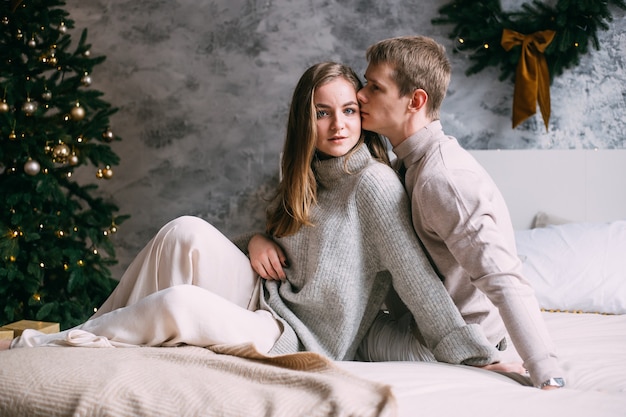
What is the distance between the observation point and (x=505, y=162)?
2.90 m

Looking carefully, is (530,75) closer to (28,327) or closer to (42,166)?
(42,166)

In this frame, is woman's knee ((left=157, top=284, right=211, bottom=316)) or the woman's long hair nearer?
woman's knee ((left=157, top=284, right=211, bottom=316))

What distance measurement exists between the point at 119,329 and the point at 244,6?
2.37 metres

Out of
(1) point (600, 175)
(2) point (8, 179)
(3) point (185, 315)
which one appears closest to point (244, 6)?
(2) point (8, 179)

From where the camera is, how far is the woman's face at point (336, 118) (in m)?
1.72

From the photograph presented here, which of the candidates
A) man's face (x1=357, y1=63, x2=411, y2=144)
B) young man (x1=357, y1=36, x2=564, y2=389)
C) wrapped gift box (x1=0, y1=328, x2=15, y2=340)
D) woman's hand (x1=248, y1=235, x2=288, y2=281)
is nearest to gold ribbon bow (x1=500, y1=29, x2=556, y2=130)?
young man (x1=357, y1=36, x2=564, y2=389)

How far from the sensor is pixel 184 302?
4.42 feet

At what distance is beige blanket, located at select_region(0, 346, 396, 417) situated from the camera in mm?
1038

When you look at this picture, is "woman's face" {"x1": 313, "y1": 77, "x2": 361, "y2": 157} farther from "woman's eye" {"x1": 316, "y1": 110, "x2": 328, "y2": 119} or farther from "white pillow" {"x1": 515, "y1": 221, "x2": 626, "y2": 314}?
"white pillow" {"x1": 515, "y1": 221, "x2": 626, "y2": 314}

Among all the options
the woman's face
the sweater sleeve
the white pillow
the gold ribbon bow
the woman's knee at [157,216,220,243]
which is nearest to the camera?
the sweater sleeve

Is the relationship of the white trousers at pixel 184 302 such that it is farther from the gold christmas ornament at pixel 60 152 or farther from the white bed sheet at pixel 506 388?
the gold christmas ornament at pixel 60 152

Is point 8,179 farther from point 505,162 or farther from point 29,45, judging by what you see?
point 505,162

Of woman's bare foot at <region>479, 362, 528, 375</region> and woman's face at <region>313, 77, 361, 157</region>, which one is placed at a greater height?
woman's face at <region>313, 77, 361, 157</region>

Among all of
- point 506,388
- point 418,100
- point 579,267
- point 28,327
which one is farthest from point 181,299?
point 579,267
